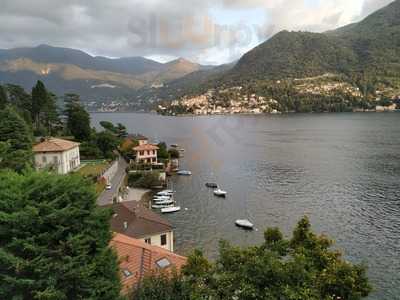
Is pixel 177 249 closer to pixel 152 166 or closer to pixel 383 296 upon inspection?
pixel 383 296

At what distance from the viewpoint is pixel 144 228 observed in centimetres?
2717

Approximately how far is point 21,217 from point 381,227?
37134mm

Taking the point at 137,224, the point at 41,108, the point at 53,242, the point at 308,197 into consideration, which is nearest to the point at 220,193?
the point at 308,197

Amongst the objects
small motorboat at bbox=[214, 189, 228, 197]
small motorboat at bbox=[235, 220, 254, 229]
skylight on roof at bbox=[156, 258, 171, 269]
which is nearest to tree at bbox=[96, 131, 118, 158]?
small motorboat at bbox=[214, 189, 228, 197]

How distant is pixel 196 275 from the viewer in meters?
12.5

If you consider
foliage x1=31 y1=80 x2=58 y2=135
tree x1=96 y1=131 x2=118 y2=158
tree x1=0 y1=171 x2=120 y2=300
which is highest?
foliage x1=31 y1=80 x2=58 y2=135

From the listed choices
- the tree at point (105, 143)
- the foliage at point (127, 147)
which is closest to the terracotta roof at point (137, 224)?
the tree at point (105, 143)

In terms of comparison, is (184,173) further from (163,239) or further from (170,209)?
(163,239)

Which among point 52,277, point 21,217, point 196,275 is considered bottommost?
point 196,275

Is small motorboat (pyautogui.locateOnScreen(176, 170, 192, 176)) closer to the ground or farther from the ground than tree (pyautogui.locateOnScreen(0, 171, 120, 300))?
closer to the ground

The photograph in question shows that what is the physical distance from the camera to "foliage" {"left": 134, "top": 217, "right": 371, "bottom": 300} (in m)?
10.6

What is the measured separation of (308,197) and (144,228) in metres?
29.5

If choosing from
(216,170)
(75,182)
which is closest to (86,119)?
(216,170)

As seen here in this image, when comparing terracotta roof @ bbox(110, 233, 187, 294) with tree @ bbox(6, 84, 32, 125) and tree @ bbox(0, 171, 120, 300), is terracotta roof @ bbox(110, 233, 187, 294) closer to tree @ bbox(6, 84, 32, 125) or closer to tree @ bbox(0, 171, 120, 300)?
tree @ bbox(0, 171, 120, 300)
